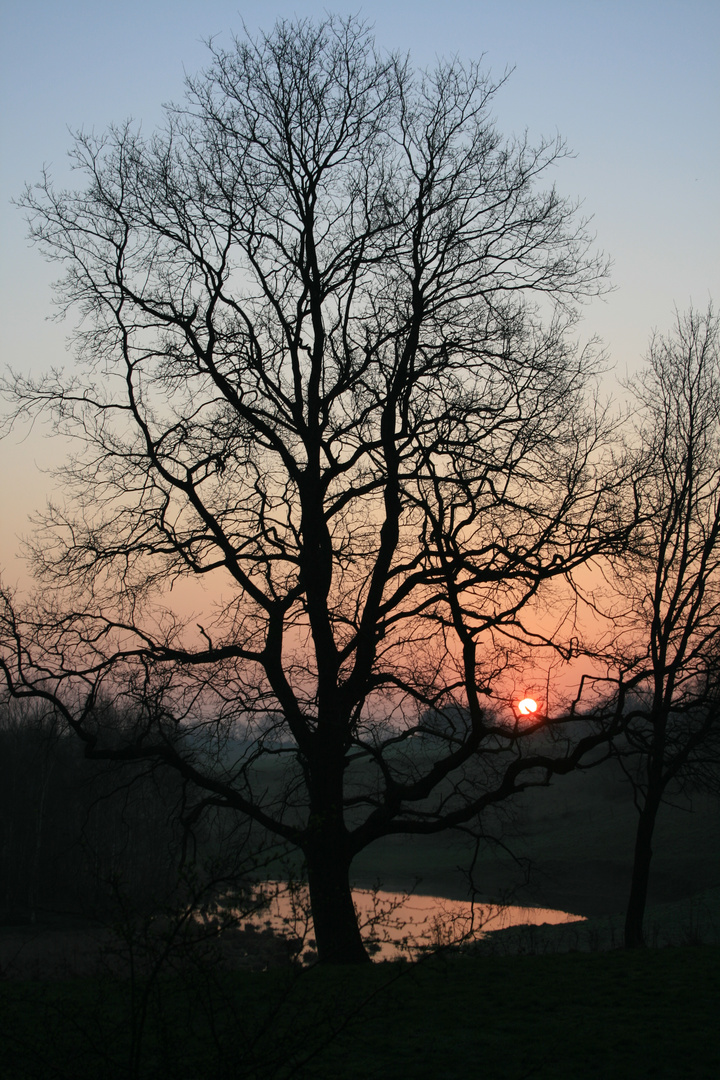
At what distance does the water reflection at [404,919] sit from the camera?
4.45 m

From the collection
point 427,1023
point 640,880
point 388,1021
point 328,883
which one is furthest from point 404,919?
point 427,1023

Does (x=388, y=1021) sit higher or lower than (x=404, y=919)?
higher

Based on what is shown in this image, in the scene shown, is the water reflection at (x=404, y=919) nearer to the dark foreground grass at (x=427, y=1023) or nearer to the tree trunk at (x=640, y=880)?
the dark foreground grass at (x=427, y=1023)

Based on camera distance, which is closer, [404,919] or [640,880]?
[640,880]

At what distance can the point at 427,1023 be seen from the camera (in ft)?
24.8

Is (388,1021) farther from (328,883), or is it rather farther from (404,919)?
(404,919)

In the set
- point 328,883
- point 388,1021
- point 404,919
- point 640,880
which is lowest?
point 404,919

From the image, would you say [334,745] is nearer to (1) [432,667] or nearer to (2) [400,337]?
(1) [432,667]

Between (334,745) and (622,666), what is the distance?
389 cm

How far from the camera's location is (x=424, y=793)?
10172 mm

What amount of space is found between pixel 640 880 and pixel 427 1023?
25.0 feet

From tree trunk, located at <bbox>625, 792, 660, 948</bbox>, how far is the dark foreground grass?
2893 mm

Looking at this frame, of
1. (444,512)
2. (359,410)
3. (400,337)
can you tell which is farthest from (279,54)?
(444,512)

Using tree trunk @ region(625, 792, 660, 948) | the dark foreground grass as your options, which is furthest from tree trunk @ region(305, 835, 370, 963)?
tree trunk @ region(625, 792, 660, 948)
